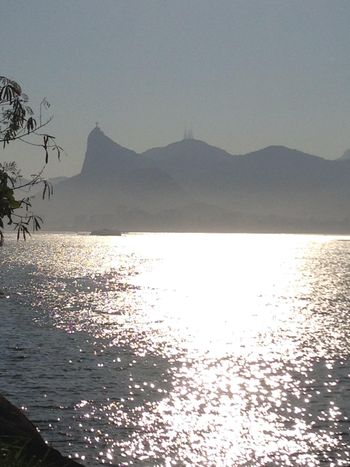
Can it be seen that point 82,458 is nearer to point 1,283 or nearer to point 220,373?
point 220,373

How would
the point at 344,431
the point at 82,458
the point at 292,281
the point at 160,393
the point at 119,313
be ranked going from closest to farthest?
the point at 82,458 < the point at 344,431 < the point at 160,393 < the point at 119,313 < the point at 292,281

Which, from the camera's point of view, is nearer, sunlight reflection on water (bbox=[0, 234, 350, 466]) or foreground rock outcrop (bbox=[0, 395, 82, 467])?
foreground rock outcrop (bbox=[0, 395, 82, 467])

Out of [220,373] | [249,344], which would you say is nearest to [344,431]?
[220,373]

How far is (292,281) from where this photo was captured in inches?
5807

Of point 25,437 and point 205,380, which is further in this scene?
point 205,380

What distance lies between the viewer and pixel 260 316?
257 feet

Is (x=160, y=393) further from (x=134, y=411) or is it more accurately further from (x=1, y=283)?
(x=1, y=283)

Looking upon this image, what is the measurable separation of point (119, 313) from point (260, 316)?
17.5 m

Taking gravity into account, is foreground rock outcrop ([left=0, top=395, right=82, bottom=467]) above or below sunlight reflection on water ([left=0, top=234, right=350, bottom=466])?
above

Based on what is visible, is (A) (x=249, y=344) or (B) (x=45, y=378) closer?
(B) (x=45, y=378)

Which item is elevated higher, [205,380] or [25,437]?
[25,437]

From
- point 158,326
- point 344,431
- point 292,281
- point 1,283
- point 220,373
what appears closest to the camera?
point 344,431

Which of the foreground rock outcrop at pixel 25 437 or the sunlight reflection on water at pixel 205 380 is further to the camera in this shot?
the sunlight reflection on water at pixel 205 380

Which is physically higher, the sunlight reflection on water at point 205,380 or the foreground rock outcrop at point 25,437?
the foreground rock outcrop at point 25,437
